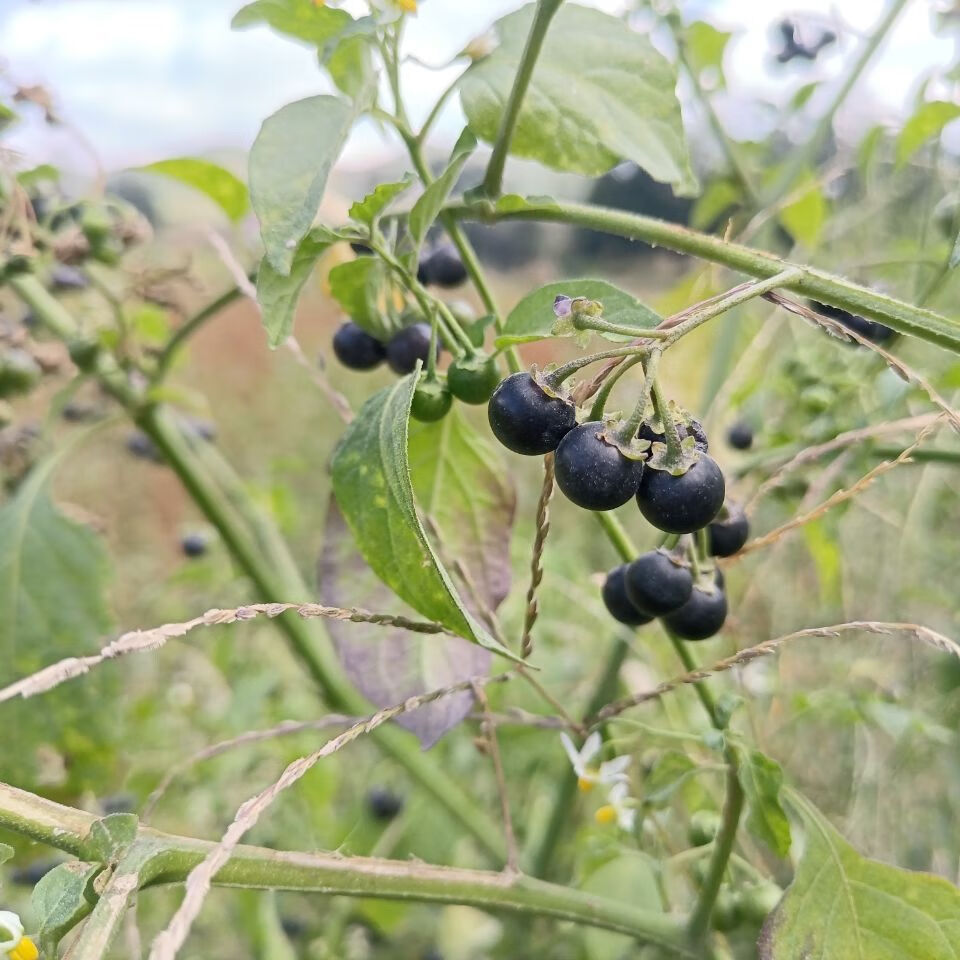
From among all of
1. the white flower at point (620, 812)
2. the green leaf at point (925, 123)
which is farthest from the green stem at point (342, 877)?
the green leaf at point (925, 123)

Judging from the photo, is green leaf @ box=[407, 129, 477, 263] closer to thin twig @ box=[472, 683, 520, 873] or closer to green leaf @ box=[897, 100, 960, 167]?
thin twig @ box=[472, 683, 520, 873]

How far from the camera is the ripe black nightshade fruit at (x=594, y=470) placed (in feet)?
1.49

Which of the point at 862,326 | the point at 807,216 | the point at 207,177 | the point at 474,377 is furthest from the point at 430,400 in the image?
the point at 807,216

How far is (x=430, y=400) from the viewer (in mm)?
564

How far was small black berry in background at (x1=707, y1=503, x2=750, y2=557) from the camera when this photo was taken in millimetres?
633

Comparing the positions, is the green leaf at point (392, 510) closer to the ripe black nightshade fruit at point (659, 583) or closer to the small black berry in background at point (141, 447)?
the ripe black nightshade fruit at point (659, 583)

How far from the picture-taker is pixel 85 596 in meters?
1.09

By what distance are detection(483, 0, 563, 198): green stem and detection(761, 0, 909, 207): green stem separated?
30.3 inches

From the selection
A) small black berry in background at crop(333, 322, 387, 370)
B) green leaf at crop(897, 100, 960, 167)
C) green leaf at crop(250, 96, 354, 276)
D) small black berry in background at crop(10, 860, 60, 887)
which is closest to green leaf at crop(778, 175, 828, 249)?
green leaf at crop(897, 100, 960, 167)

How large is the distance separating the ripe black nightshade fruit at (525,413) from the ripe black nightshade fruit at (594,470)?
2 centimetres

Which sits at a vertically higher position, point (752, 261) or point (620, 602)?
point (752, 261)

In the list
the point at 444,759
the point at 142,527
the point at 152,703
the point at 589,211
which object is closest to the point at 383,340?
the point at 589,211

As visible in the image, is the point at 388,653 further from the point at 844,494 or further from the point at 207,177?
the point at 207,177

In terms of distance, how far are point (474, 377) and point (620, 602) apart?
19 centimetres
